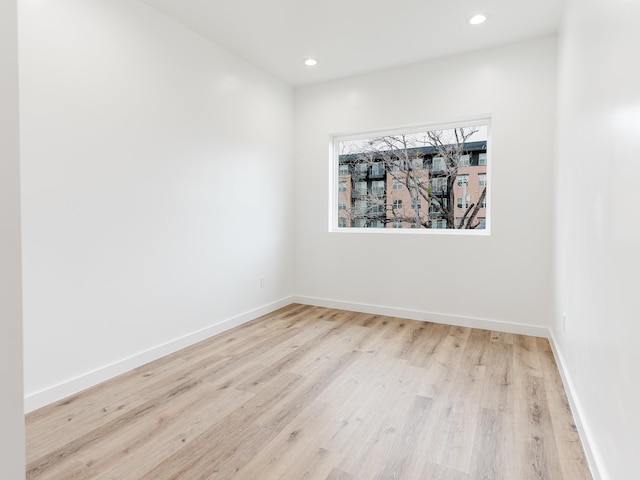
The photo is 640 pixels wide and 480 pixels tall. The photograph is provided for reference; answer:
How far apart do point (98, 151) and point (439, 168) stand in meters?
3.04

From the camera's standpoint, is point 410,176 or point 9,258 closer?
point 9,258

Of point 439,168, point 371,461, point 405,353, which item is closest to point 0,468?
point 371,461

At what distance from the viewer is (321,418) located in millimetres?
1900

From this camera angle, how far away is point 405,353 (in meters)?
2.80

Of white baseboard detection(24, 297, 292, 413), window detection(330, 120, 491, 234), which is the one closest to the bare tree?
window detection(330, 120, 491, 234)

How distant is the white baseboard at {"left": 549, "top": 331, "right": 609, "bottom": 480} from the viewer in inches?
55.7

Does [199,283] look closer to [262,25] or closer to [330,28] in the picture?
[262,25]

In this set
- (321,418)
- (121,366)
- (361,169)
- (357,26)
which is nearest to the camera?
(321,418)

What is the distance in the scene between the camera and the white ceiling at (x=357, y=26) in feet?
8.59

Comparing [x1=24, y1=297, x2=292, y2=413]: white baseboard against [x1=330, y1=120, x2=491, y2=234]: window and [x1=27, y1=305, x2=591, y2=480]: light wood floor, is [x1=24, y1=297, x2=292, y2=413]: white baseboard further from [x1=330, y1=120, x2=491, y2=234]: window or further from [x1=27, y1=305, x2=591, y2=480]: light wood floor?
[x1=330, y1=120, x2=491, y2=234]: window

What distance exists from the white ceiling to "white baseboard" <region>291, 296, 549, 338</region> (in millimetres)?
2542

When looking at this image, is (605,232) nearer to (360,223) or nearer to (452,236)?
(452,236)

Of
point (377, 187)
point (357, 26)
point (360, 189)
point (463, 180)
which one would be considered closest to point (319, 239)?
point (360, 189)

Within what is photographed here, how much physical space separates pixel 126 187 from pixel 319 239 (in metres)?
2.24
